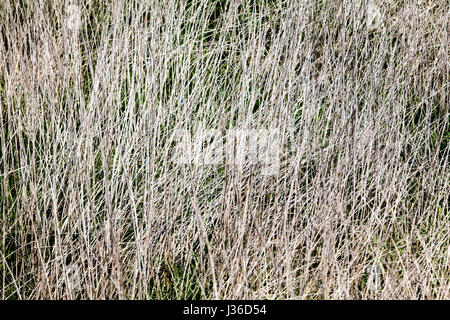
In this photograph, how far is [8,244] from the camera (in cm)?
163

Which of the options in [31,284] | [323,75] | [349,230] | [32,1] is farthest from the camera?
[32,1]

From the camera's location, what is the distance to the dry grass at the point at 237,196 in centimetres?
150

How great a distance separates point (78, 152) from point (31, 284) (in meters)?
0.52

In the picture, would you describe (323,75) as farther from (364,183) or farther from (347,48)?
(364,183)

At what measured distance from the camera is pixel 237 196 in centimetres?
155

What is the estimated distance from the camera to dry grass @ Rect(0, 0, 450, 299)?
59.1 inches

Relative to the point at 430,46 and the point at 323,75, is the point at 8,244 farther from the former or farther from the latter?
the point at 430,46

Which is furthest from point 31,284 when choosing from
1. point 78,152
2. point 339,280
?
point 339,280

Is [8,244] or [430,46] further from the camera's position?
[430,46]

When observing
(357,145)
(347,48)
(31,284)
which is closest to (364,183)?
(357,145)

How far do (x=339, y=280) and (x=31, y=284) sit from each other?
112 cm

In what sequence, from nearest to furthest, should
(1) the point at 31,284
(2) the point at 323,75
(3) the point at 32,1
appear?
(1) the point at 31,284, (2) the point at 323,75, (3) the point at 32,1

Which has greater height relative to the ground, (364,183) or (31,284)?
(364,183)
